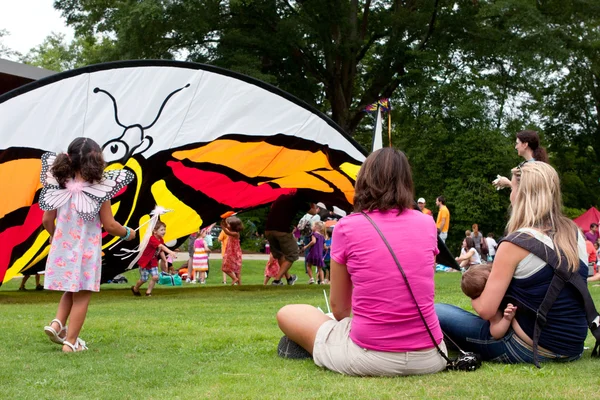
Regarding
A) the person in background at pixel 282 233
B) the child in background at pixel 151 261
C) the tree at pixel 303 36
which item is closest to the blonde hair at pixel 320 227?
the person in background at pixel 282 233

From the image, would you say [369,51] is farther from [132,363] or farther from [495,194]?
[132,363]

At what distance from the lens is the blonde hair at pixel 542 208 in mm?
4492

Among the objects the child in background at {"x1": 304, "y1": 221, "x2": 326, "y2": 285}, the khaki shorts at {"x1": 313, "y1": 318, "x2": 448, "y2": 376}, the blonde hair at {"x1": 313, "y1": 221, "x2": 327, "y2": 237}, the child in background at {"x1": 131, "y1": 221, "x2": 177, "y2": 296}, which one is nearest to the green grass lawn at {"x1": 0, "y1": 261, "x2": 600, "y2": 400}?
the khaki shorts at {"x1": 313, "y1": 318, "x2": 448, "y2": 376}

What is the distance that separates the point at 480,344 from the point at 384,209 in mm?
1157

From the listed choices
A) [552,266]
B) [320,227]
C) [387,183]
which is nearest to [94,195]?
[387,183]

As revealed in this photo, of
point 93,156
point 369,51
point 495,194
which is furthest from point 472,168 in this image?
point 93,156

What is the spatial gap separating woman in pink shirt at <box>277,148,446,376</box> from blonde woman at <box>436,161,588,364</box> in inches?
18.7

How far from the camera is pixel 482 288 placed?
4578 mm

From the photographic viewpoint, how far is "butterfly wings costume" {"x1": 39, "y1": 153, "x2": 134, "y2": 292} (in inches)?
217

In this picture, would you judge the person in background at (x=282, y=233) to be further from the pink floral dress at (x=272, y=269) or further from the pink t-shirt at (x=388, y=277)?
the pink t-shirt at (x=388, y=277)

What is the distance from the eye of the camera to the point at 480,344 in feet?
15.4

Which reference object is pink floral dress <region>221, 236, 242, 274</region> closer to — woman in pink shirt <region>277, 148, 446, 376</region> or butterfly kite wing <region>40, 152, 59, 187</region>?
butterfly kite wing <region>40, 152, 59, 187</region>

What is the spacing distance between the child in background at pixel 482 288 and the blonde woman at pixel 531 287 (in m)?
0.05

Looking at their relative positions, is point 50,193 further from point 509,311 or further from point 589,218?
point 589,218
